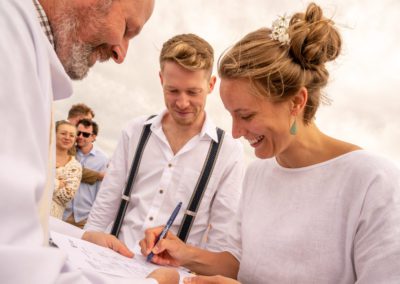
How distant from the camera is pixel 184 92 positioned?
2.57m

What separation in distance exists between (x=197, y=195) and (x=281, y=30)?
1.13 meters

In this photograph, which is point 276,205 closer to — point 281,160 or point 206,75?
point 281,160

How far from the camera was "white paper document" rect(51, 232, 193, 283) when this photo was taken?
123cm

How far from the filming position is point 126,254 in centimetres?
178

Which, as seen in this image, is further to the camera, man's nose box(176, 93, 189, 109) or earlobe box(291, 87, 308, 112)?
man's nose box(176, 93, 189, 109)

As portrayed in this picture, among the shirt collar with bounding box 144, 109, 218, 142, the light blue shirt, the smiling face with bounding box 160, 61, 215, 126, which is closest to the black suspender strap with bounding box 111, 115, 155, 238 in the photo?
the shirt collar with bounding box 144, 109, 218, 142

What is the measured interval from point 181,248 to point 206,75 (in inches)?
50.8

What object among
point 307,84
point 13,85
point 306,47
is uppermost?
point 306,47

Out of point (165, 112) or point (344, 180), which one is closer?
point (344, 180)

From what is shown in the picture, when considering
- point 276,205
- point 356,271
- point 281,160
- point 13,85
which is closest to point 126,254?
point 276,205

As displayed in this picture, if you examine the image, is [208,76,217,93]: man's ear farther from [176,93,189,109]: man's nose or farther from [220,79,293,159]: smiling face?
[220,79,293,159]: smiling face

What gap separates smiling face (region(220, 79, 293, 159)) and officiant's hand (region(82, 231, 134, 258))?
0.78m

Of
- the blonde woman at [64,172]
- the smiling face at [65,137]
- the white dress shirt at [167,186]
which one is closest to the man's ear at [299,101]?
the white dress shirt at [167,186]

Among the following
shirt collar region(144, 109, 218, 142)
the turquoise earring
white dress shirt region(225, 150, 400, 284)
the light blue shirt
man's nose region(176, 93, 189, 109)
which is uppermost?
man's nose region(176, 93, 189, 109)
